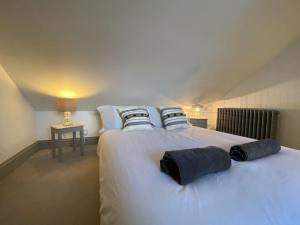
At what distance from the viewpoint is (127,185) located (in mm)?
942

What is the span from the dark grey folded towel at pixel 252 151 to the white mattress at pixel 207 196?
0.06 m

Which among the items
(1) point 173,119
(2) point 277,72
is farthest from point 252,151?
(2) point 277,72

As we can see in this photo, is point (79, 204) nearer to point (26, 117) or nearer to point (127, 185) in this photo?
point (127, 185)

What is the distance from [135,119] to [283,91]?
2.37 m

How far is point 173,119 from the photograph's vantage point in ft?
8.93

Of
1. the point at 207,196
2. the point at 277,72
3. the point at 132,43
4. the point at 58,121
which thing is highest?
the point at 132,43

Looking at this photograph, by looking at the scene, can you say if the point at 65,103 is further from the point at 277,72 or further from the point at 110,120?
the point at 277,72

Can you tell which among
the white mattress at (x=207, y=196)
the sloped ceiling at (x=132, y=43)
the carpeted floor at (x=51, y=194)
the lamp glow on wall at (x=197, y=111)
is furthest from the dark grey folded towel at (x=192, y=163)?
the lamp glow on wall at (x=197, y=111)

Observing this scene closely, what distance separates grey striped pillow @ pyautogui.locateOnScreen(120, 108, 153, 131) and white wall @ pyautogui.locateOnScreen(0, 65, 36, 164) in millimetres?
1459

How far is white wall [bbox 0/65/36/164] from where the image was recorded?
2.16 metres

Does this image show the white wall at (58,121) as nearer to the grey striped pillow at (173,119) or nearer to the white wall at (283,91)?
the grey striped pillow at (173,119)

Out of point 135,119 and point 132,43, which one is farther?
point 135,119

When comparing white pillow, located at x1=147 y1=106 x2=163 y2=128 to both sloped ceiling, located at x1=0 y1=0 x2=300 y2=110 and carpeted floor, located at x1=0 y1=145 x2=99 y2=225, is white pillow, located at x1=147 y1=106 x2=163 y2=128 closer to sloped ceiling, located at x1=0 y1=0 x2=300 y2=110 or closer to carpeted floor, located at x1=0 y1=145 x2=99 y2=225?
sloped ceiling, located at x1=0 y1=0 x2=300 y2=110

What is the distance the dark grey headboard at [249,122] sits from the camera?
2.80 meters
